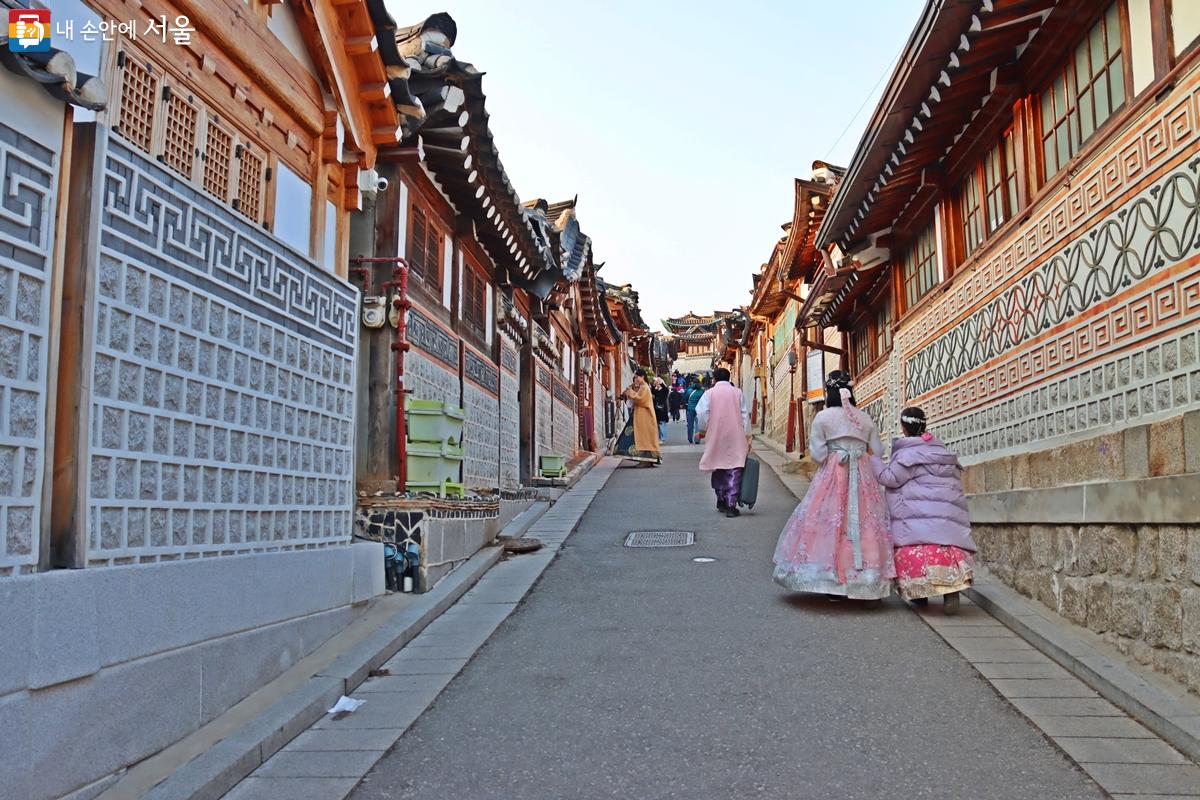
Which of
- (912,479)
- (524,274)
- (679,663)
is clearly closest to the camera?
(679,663)

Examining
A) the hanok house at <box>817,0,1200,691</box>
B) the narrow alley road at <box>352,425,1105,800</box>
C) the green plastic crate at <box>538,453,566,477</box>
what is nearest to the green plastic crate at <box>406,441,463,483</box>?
the narrow alley road at <box>352,425,1105,800</box>

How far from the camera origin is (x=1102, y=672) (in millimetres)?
5523

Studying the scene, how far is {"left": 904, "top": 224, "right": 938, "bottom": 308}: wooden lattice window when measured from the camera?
1155cm

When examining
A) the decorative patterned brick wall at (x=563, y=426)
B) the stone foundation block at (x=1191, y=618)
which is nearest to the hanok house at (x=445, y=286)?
the decorative patterned brick wall at (x=563, y=426)

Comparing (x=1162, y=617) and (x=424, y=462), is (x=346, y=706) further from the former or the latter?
(x=1162, y=617)

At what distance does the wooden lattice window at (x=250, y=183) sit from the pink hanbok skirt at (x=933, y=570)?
5633 mm

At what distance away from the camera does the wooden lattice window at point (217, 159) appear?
600 centimetres

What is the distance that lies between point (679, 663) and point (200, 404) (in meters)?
3.36

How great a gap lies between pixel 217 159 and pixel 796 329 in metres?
17.3

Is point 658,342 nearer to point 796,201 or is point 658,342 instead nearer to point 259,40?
point 796,201

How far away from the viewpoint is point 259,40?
6562mm

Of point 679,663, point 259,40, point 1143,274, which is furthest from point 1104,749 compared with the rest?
point 259,40

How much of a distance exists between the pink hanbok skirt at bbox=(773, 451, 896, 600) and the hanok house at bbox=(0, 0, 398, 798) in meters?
3.50

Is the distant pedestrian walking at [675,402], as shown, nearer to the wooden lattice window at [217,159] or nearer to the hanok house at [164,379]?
the hanok house at [164,379]
